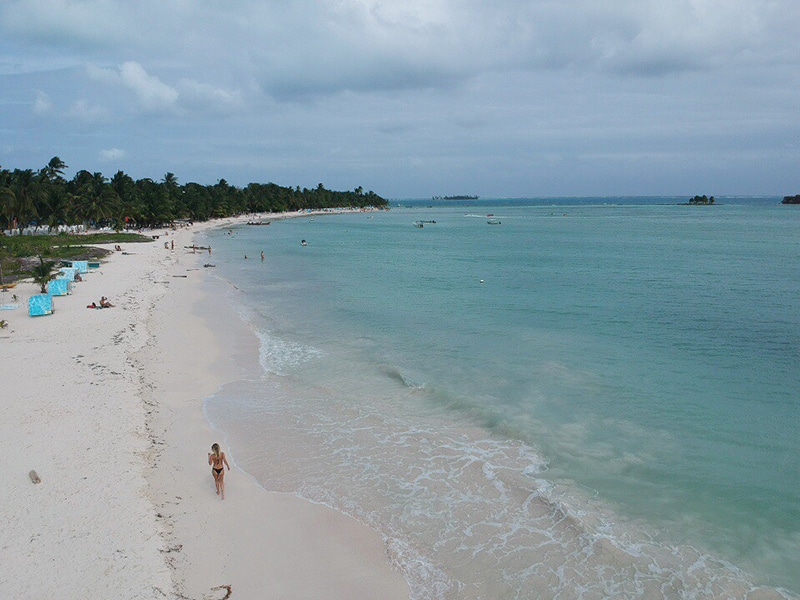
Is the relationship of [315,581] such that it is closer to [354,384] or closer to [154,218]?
[354,384]

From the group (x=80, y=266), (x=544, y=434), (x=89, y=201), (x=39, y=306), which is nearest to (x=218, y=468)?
(x=544, y=434)

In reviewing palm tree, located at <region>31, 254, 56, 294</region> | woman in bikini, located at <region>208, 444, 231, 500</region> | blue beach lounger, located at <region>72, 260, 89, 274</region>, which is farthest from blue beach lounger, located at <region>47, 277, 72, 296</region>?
woman in bikini, located at <region>208, 444, 231, 500</region>

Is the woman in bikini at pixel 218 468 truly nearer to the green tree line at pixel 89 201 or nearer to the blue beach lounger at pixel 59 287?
the blue beach lounger at pixel 59 287

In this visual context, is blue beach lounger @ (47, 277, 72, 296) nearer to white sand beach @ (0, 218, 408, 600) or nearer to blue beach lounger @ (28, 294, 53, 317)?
blue beach lounger @ (28, 294, 53, 317)

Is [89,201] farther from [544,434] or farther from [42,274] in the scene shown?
[544,434]

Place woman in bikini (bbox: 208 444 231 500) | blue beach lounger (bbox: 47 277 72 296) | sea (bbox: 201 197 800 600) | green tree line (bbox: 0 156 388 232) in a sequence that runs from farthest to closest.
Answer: green tree line (bbox: 0 156 388 232)
blue beach lounger (bbox: 47 277 72 296)
woman in bikini (bbox: 208 444 231 500)
sea (bbox: 201 197 800 600)

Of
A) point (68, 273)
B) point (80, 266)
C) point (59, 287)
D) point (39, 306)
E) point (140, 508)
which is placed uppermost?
point (80, 266)
